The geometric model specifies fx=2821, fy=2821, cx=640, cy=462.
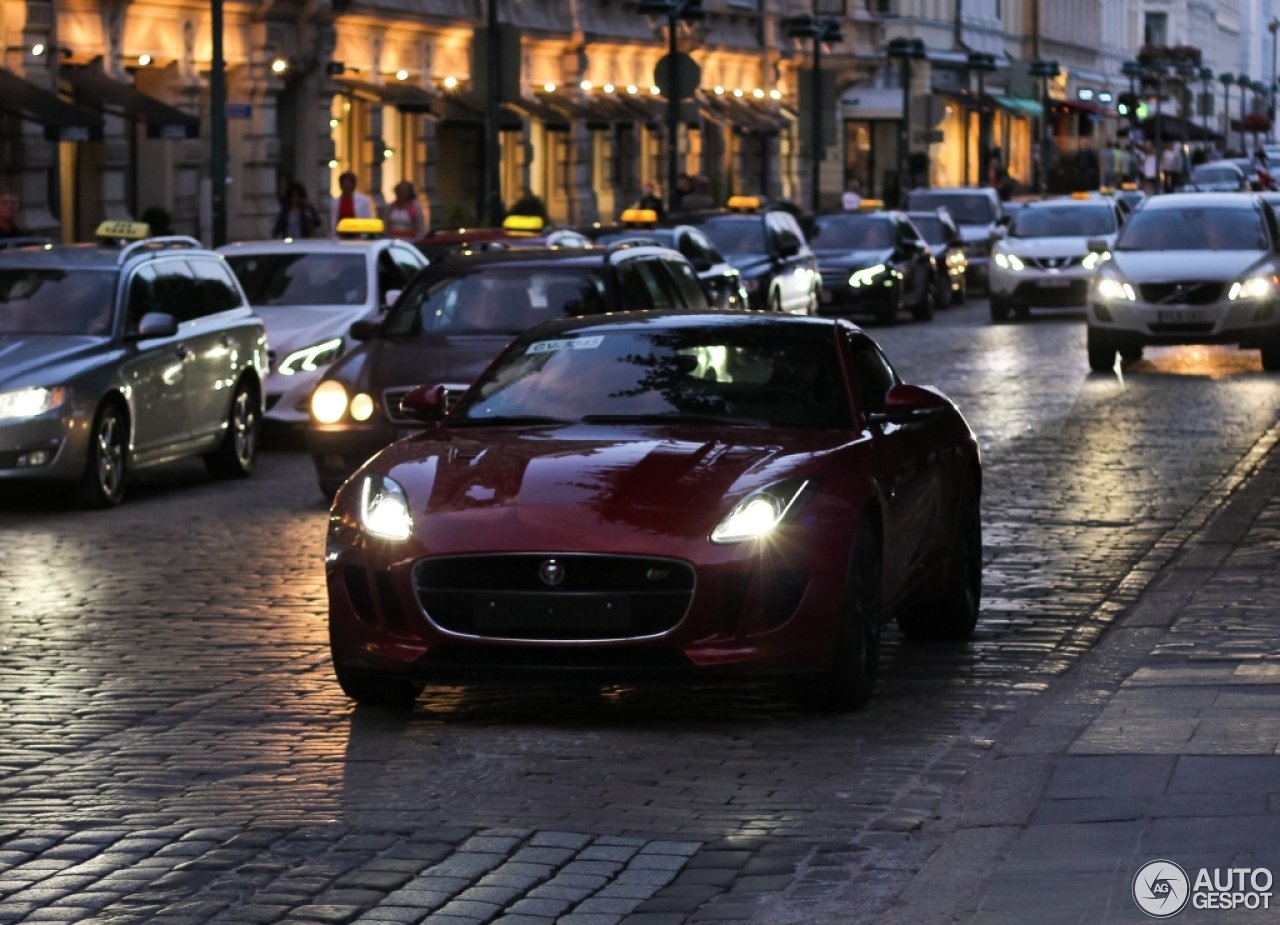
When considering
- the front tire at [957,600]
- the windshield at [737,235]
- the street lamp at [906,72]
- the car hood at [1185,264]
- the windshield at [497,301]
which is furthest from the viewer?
the street lamp at [906,72]

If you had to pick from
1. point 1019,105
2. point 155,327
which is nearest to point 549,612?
point 155,327

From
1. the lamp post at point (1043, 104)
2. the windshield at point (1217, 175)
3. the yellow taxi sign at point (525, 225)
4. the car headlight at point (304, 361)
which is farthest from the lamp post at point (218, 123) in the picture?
the lamp post at point (1043, 104)

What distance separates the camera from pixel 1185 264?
26969 millimetres

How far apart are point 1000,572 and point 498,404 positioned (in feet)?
11.3

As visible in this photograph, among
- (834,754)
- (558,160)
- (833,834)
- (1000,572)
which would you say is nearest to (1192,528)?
(1000,572)

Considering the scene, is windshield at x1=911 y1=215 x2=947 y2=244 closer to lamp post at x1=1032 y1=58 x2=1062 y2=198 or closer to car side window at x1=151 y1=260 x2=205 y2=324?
car side window at x1=151 y1=260 x2=205 y2=324

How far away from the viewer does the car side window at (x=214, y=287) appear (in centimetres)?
1795

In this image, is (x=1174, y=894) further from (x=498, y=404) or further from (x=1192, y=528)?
(x=1192, y=528)

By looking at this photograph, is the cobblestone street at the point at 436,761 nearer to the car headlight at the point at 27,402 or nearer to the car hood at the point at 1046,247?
the car headlight at the point at 27,402

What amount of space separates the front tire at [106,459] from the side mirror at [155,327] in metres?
0.47

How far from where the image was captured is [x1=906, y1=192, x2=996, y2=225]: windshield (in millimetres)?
46625

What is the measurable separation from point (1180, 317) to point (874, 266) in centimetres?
965

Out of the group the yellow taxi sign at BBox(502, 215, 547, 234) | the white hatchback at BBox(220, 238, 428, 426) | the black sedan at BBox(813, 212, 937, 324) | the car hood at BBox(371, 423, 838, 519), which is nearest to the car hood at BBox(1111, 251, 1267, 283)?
the yellow taxi sign at BBox(502, 215, 547, 234)

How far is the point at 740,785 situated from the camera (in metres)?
7.87
